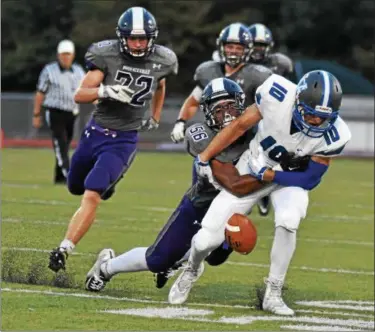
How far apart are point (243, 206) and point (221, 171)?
0.20 meters

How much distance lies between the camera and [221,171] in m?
5.66

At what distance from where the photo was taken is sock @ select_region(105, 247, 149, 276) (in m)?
5.83

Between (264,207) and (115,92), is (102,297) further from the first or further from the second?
(264,207)

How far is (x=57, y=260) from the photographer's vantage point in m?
5.87

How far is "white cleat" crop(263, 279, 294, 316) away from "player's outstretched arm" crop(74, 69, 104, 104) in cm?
158

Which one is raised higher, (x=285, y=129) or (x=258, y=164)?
(x=285, y=129)

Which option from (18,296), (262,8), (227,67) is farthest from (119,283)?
(262,8)

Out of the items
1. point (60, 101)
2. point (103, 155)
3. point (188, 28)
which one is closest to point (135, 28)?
point (103, 155)

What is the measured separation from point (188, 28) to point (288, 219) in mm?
19098

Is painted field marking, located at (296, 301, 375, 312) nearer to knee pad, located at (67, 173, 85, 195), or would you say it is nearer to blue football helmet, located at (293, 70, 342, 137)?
blue football helmet, located at (293, 70, 342, 137)

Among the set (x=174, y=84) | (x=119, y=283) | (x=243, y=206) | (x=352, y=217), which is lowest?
(x=174, y=84)

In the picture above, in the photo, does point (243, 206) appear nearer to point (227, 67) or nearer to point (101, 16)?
point (227, 67)

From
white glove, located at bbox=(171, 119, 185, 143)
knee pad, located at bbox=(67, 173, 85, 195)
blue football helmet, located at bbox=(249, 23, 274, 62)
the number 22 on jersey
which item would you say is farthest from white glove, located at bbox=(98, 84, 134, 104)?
blue football helmet, located at bbox=(249, 23, 274, 62)

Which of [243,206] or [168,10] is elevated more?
[243,206]
